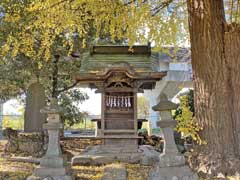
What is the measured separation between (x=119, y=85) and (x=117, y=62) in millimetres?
729

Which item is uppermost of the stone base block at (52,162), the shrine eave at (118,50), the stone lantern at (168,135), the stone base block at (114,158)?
the shrine eave at (118,50)

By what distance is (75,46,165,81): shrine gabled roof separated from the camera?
7406 mm

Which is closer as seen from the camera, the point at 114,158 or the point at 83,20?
the point at 83,20

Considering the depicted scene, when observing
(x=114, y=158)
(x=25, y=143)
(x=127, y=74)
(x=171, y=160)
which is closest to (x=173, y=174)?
(x=171, y=160)

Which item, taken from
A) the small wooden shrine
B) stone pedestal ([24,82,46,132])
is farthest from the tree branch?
stone pedestal ([24,82,46,132])

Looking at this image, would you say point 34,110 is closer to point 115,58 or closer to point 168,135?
point 115,58

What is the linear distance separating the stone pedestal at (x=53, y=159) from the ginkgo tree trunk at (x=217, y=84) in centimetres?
225

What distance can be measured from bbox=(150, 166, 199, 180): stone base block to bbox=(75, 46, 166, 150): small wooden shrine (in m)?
3.31

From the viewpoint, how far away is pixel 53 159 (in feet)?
15.2

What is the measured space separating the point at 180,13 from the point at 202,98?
2.53 m

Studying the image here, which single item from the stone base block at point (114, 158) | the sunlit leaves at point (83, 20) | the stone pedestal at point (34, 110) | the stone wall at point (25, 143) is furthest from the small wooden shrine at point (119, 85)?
the stone wall at point (25, 143)

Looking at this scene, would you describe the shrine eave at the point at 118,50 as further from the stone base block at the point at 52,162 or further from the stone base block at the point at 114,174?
the stone base block at the point at 52,162

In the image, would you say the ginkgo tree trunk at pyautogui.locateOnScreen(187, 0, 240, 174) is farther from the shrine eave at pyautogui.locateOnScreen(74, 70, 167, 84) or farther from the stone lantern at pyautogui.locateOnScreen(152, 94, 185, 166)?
the shrine eave at pyautogui.locateOnScreen(74, 70, 167, 84)

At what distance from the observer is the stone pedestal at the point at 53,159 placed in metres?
4.51
